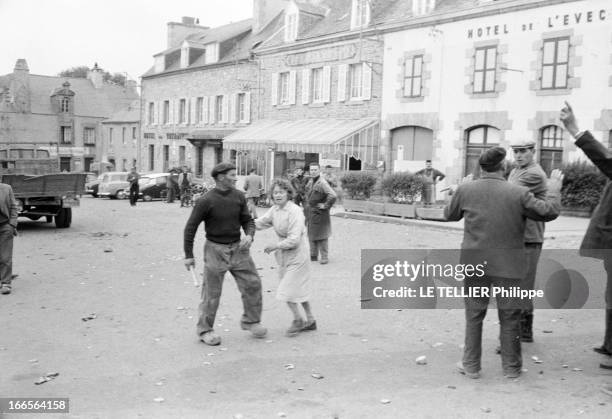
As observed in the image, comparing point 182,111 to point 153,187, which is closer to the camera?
point 153,187

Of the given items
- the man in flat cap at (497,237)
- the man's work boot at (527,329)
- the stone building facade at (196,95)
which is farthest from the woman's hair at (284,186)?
the stone building facade at (196,95)

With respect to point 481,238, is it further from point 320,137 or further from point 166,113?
point 166,113

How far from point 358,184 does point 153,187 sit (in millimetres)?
14266

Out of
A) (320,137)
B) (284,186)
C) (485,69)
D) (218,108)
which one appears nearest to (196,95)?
(218,108)

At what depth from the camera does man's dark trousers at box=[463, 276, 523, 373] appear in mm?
5359

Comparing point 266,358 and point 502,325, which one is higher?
point 502,325

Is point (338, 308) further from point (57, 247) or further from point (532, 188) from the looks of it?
Answer: point (57, 247)

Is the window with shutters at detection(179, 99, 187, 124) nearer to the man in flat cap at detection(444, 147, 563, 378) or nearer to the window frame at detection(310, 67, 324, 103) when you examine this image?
the window frame at detection(310, 67, 324, 103)

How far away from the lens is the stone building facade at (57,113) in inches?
2359

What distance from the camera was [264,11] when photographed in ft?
130

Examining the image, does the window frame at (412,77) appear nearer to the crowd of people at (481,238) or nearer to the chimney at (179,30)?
the crowd of people at (481,238)

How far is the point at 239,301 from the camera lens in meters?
8.54

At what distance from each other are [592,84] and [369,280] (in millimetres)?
16092

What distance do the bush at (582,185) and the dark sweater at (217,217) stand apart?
14629mm
